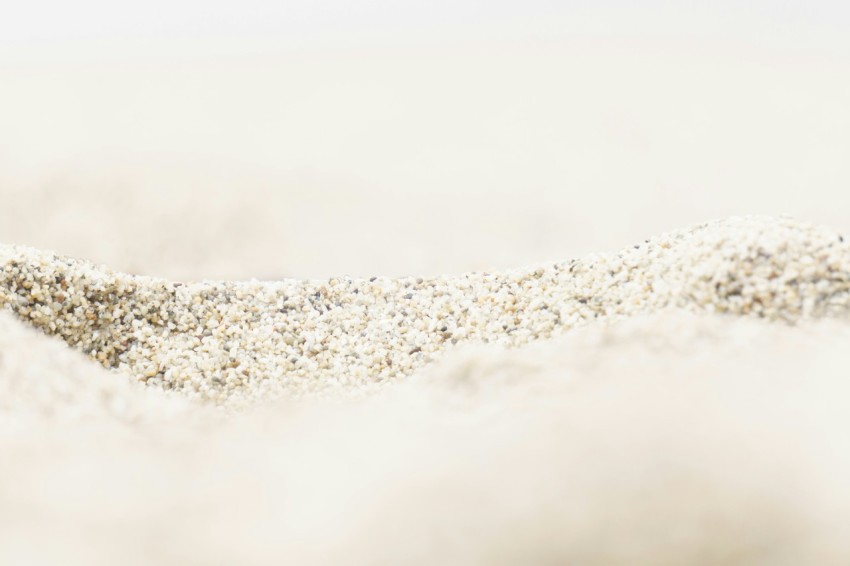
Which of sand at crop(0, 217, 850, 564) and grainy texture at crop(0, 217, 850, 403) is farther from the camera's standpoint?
grainy texture at crop(0, 217, 850, 403)

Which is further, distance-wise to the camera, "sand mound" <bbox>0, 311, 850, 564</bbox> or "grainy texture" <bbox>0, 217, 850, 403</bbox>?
"grainy texture" <bbox>0, 217, 850, 403</bbox>

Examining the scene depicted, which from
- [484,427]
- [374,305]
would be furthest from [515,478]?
[374,305]

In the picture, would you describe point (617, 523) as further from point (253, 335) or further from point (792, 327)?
point (253, 335)

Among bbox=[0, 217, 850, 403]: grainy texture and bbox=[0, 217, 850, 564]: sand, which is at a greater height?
bbox=[0, 217, 850, 403]: grainy texture

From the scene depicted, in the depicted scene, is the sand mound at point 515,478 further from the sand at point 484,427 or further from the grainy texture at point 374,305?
the grainy texture at point 374,305

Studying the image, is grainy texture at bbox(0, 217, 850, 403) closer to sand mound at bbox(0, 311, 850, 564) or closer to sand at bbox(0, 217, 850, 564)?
sand at bbox(0, 217, 850, 564)

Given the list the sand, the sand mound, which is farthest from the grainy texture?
the sand mound

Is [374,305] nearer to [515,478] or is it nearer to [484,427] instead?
[484,427]
